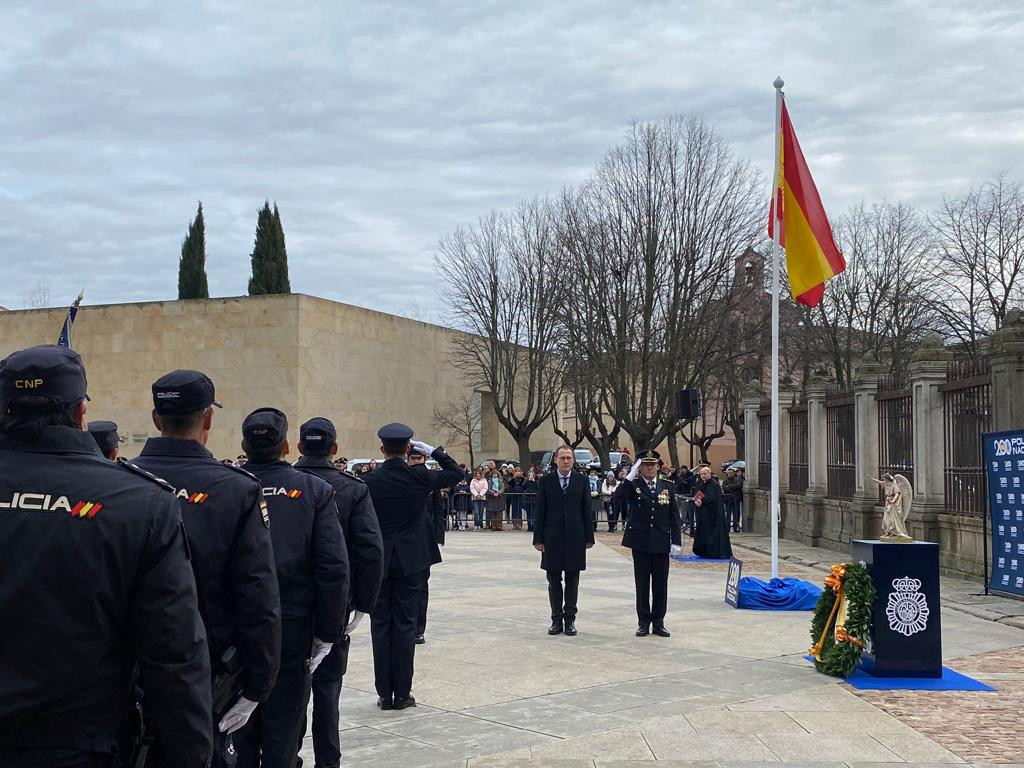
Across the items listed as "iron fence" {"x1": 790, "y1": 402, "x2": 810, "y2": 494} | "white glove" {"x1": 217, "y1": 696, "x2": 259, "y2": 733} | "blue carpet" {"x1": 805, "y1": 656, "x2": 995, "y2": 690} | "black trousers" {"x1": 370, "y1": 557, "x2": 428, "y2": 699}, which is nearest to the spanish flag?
"blue carpet" {"x1": 805, "y1": 656, "x2": 995, "y2": 690}

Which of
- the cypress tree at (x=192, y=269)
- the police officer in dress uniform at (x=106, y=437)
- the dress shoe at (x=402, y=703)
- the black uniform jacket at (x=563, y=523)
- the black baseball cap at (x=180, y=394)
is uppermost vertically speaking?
the cypress tree at (x=192, y=269)

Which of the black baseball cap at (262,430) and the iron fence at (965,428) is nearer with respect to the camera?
the black baseball cap at (262,430)

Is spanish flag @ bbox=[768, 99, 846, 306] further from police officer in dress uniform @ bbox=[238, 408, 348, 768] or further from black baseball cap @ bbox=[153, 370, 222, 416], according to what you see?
black baseball cap @ bbox=[153, 370, 222, 416]

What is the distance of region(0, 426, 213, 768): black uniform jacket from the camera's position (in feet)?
8.82

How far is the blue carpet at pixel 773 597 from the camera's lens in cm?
1330

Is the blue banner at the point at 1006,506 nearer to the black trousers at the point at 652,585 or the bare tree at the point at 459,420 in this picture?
the black trousers at the point at 652,585

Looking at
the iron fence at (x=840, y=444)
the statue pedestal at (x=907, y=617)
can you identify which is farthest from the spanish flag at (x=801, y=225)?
the iron fence at (x=840, y=444)

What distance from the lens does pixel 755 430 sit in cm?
2931

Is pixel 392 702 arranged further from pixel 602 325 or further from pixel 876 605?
pixel 602 325

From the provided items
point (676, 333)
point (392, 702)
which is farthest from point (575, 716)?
point (676, 333)

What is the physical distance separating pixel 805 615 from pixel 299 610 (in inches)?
358

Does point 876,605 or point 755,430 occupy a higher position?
point 755,430

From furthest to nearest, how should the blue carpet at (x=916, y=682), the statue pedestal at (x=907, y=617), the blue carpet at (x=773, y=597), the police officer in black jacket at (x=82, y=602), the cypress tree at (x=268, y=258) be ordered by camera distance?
the cypress tree at (x=268, y=258) → the blue carpet at (x=773, y=597) → the statue pedestal at (x=907, y=617) → the blue carpet at (x=916, y=682) → the police officer in black jacket at (x=82, y=602)

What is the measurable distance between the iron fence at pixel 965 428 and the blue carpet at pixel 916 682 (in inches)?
274
